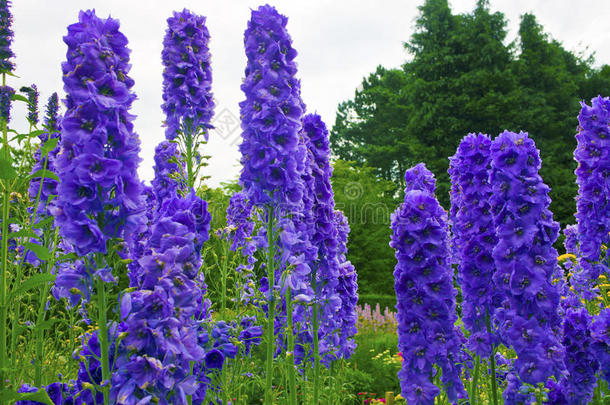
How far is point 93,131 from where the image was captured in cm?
178

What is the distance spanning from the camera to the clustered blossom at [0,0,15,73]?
2271 mm

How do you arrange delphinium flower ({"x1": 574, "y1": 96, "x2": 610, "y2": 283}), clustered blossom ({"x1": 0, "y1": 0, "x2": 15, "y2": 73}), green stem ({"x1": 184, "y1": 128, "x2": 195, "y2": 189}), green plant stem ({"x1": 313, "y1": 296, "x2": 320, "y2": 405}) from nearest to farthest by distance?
clustered blossom ({"x1": 0, "y1": 0, "x2": 15, "y2": 73})
green plant stem ({"x1": 313, "y1": 296, "x2": 320, "y2": 405})
green stem ({"x1": 184, "y1": 128, "x2": 195, "y2": 189})
delphinium flower ({"x1": 574, "y1": 96, "x2": 610, "y2": 283})

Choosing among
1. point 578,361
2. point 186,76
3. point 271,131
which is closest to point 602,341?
point 578,361

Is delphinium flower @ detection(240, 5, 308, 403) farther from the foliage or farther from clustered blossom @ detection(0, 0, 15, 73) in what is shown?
the foliage

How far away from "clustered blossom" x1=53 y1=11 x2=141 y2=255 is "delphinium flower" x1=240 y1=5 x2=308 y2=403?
141 centimetres

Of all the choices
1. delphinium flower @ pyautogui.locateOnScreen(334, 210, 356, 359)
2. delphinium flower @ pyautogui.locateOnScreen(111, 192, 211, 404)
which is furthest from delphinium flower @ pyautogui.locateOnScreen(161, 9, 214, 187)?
delphinium flower @ pyautogui.locateOnScreen(111, 192, 211, 404)

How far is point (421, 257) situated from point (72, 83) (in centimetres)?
219

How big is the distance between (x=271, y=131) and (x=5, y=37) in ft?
5.28

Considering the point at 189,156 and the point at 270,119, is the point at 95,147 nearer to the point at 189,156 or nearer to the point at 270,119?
the point at 270,119

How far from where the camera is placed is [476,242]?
3.32m

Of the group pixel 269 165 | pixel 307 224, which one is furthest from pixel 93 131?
pixel 307 224

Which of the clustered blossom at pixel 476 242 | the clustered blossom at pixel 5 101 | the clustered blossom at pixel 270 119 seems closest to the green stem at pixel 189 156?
the clustered blossom at pixel 270 119

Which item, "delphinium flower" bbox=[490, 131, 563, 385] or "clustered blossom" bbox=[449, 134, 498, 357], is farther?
"clustered blossom" bbox=[449, 134, 498, 357]

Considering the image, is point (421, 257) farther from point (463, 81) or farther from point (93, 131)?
point (463, 81)
